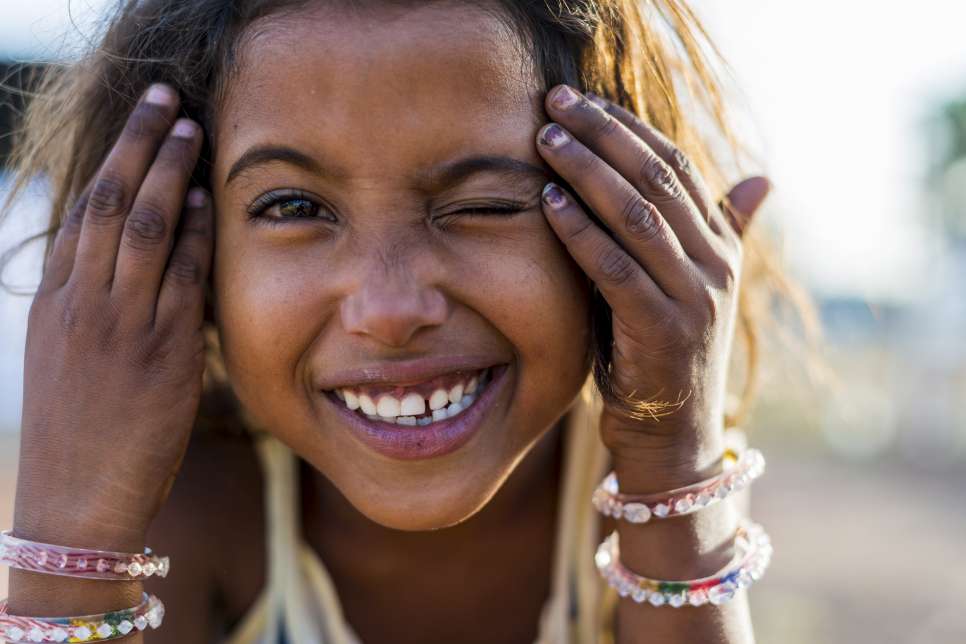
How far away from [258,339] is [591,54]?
36.7 inches

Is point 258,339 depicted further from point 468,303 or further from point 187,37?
point 187,37

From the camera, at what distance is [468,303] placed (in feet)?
5.79

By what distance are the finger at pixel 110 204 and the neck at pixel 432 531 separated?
88 cm

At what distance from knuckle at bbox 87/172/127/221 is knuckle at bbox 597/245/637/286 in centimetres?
98

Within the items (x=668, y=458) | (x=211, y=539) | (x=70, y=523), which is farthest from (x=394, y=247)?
(x=211, y=539)

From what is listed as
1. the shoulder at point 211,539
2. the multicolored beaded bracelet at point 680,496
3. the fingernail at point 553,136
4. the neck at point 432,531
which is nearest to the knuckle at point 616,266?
the fingernail at point 553,136

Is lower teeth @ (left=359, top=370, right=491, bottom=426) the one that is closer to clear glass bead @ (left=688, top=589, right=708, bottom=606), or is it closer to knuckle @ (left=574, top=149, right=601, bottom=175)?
knuckle @ (left=574, top=149, right=601, bottom=175)

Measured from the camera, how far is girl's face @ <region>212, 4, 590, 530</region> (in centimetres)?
169

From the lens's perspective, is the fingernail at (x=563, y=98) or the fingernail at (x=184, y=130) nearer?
the fingernail at (x=563, y=98)

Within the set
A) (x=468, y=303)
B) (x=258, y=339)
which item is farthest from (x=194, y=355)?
(x=468, y=303)

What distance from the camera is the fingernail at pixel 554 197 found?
178 cm

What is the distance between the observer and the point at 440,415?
1883mm

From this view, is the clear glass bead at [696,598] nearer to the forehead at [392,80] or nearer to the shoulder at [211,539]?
the forehead at [392,80]

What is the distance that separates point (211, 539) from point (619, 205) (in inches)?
54.3
